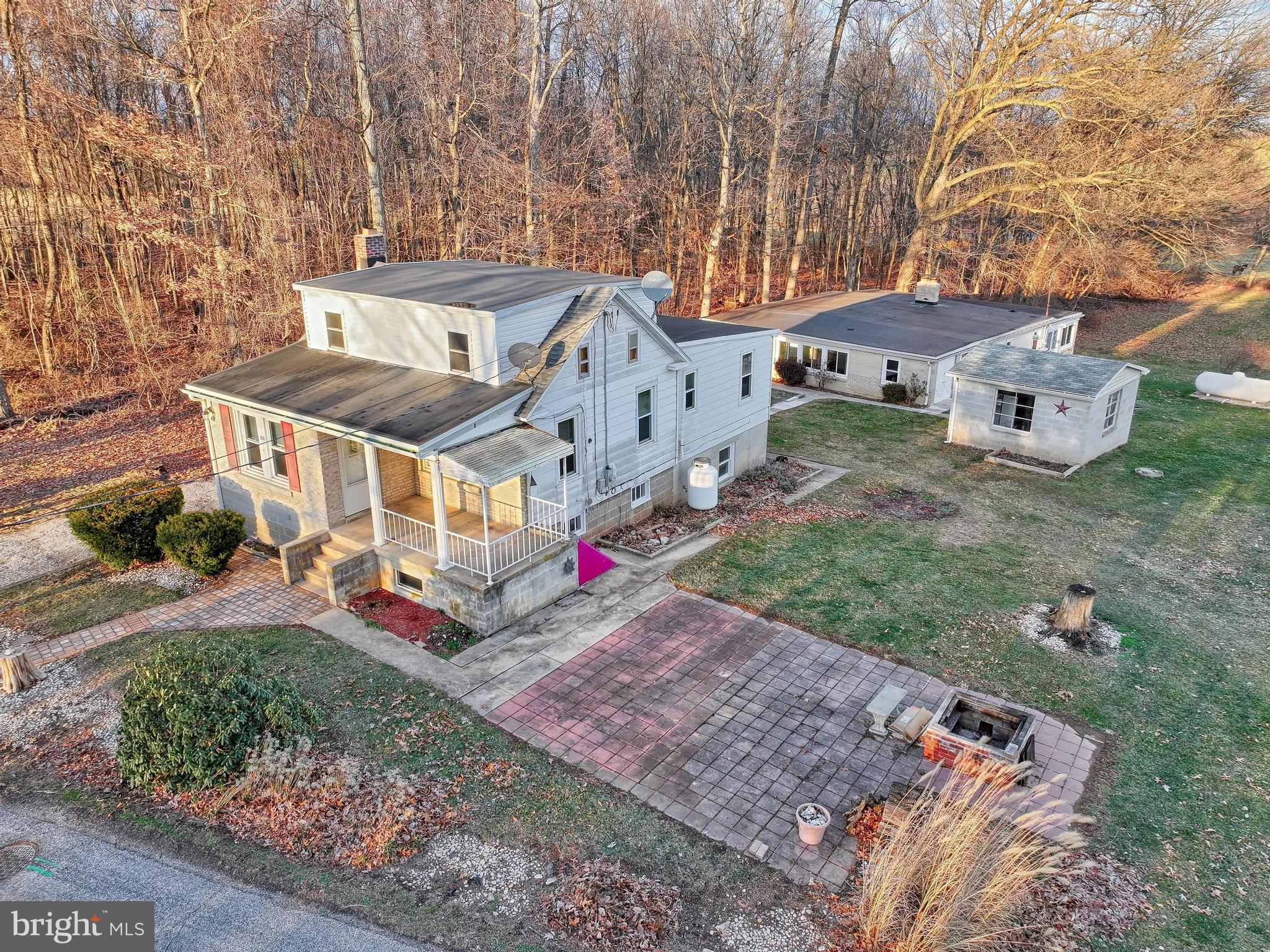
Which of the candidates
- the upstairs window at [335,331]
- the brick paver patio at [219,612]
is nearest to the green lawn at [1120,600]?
the brick paver patio at [219,612]

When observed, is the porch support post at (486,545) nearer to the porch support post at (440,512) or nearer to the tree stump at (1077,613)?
the porch support post at (440,512)

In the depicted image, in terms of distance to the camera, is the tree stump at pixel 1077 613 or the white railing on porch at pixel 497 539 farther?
the white railing on porch at pixel 497 539

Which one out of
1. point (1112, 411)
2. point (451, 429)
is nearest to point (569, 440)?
point (451, 429)

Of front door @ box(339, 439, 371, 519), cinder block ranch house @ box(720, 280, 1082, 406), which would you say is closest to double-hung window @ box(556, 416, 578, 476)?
front door @ box(339, 439, 371, 519)

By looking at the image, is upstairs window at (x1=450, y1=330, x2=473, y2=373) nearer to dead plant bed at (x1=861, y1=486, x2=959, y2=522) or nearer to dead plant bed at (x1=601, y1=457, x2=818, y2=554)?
dead plant bed at (x1=601, y1=457, x2=818, y2=554)

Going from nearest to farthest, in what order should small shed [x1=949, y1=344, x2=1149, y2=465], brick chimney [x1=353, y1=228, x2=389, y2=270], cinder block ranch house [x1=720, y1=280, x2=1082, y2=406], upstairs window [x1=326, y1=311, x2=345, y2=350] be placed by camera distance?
upstairs window [x1=326, y1=311, x2=345, y2=350] < brick chimney [x1=353, y1=228, x2=389, y2=270] < small shed [x1=949, y1=344, x2=1149, y2=465] < cinder block ranch house [x1=720, y1=280, x2=1082, y2=406]

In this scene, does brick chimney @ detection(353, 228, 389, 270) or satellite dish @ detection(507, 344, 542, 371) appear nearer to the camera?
satellite dish @ detection(507, 344, 542, 371)

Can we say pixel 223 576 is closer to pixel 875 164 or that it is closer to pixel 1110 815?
pixel 1110 815

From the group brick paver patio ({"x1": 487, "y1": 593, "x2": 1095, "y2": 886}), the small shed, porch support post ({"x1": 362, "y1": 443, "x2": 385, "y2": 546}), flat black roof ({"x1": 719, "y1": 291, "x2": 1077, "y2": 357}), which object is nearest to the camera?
brick paver patio ({"x1": 487, "y1": 593, "x2": 1095, "y2": 886})
